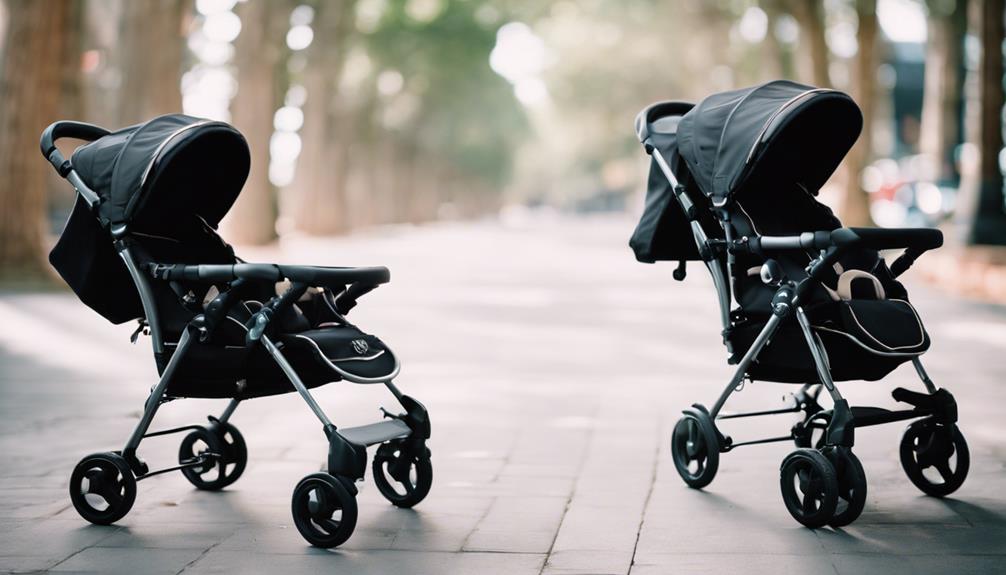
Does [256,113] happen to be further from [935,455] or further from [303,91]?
[935,455]

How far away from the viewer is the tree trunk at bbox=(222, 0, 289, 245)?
29.3m

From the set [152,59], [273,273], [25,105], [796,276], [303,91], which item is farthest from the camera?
[303,91]

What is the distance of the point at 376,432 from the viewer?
19.2ft

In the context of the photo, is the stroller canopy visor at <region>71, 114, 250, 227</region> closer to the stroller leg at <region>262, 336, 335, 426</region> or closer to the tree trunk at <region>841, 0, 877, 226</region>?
the stroller leg at <region>262, 336, 335, 426</region>

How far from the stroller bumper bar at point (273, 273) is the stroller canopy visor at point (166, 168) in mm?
298

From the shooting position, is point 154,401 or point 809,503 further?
point 154,401

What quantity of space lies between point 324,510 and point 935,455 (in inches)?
105

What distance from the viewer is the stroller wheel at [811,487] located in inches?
223

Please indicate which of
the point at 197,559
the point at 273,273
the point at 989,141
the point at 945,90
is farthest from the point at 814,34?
the point at 197,559

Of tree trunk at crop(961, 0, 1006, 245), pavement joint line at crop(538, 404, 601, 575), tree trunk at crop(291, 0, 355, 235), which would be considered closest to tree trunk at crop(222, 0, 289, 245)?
tree trunk at crop(291, 0, 355, 235)

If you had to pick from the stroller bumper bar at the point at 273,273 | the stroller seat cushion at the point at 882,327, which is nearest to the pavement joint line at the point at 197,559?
the stroller bumper bar at the point at 273,273

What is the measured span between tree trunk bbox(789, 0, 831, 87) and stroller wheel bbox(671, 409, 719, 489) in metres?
22.2

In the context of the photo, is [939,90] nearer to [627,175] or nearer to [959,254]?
[959,254]

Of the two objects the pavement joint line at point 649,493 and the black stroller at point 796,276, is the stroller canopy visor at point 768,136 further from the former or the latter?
the pavement joint line at point 649,493
